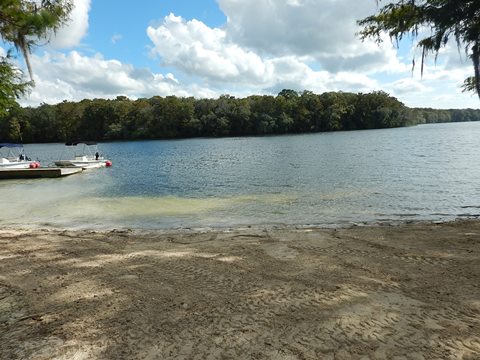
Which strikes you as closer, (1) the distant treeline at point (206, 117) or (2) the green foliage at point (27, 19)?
(2) the green foliage at point (27, 19)

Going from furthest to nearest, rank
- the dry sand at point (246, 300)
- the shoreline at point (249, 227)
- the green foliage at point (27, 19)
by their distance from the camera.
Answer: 1. the shoreline at point (249, 227)
2. the green foliage at point (27, 19)
3. the dry sand at point (246, 300)

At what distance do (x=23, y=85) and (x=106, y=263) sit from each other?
6518 mm

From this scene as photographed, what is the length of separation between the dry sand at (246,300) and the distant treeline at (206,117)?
338ft

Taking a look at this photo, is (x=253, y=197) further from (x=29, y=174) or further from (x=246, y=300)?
(x=29, y=174)

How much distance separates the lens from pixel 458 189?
18703mm

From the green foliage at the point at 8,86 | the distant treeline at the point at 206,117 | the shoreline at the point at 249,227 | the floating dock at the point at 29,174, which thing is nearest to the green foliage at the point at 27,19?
the green foliage at the point at 8,86

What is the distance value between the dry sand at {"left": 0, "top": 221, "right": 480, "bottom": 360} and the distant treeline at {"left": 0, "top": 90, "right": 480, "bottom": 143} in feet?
338

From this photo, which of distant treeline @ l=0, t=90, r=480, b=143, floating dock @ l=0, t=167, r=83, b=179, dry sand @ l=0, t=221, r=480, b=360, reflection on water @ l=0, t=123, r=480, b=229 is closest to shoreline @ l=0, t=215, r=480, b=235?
reflection on water @ l=0, t=123, r=480, b=229

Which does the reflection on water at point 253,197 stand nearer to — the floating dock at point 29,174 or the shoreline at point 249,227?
the shoreline at point 249,227

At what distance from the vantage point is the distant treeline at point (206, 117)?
4414 inches

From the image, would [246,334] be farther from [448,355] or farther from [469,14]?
[469,14]

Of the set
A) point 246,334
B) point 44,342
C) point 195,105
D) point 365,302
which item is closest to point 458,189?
point 365,302

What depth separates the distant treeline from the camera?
368ft

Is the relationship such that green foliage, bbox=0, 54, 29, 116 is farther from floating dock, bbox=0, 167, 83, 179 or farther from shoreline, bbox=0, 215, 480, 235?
floating dock, bbox=0, 167, 83, 179
